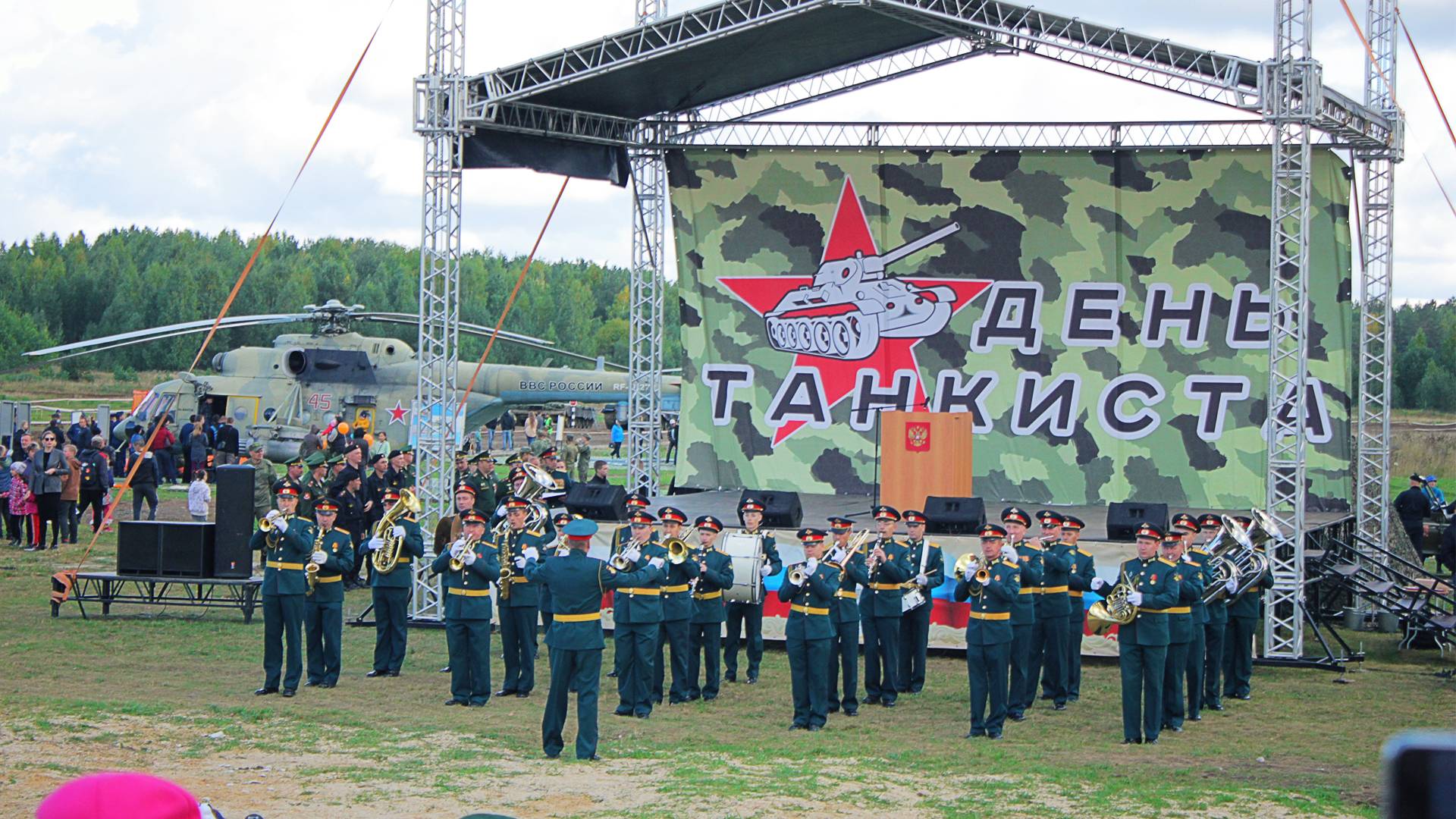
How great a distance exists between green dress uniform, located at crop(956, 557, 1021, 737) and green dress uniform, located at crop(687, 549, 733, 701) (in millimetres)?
2239

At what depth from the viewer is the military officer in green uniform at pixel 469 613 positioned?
1216 cm

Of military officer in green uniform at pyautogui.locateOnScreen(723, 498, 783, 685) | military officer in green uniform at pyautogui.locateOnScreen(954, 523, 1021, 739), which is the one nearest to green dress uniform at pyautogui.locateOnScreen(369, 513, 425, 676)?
military officer in green uniform at pyautogui.locateOnScreen(723, 498, 783, 685)

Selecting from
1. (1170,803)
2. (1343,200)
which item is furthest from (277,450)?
(1170,803)

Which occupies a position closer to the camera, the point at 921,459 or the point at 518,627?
the point at 518,627

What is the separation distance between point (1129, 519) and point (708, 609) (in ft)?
15.0

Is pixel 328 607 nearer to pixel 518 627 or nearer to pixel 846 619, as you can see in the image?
pixel 518 627

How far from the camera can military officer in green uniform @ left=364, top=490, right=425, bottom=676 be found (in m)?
13.1

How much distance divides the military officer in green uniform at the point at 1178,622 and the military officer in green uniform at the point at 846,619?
2.29 metres

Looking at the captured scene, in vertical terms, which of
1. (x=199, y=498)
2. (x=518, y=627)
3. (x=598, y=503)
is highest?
(x=598, y=503)

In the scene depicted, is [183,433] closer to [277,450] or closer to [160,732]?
[277,450]

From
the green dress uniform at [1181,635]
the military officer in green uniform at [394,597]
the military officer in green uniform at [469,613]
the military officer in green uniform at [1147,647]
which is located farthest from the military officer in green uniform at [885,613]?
the military officer in green uniform at [394,597]

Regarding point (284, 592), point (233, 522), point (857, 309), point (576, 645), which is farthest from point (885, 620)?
point (857, 309)

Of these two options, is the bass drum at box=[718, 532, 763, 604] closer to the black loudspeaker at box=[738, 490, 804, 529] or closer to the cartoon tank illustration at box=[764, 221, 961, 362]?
the black loudspeaker at box=[738, 490, 804, 529]

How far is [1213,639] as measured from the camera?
12922mm
